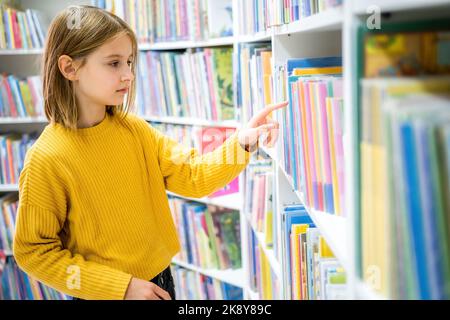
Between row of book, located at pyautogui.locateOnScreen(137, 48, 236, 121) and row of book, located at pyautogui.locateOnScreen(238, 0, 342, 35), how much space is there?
0.68 feet

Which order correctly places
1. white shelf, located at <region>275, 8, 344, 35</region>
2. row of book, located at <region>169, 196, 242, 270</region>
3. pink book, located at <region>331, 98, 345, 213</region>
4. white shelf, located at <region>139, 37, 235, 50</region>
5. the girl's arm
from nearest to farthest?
1. white shelf, located at <region>275, 8, 344, 35</region>
2. pink book, located at <region>331, 98, 345, 213</region>
3. the girl's arm
4. white shelf, located at <region>139, 37, 235, 50</region>
5. row of book, located at <region>169, 196, 242, 270</region>

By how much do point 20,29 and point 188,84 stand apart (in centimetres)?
84

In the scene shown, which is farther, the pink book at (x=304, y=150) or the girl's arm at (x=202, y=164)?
the girl's arm at (x=202, y=164)

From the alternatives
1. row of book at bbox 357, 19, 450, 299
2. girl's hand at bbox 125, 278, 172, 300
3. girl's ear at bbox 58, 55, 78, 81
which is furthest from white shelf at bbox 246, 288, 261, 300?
row of book at bbox 357, 19, 450, 299

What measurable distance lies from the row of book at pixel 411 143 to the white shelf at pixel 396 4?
2 centimetres

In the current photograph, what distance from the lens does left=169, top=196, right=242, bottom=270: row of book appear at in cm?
203

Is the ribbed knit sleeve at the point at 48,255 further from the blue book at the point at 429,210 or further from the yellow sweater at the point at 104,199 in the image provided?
the blue book at the point at 429,210

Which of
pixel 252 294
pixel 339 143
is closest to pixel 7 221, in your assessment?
pixel 252 294

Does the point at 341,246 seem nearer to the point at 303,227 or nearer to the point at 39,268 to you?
the point at 303,227

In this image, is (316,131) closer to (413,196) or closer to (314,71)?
(314,71)

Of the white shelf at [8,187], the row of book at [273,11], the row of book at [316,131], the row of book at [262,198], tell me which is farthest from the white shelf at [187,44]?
the white shelf at [8,187]

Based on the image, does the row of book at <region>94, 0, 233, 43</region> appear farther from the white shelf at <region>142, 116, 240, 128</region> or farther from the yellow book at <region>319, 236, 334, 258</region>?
the yellow book at <region>319, 236, 334, 258</region>

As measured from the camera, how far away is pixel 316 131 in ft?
2.77

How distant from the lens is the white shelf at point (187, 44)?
5.93 ft
